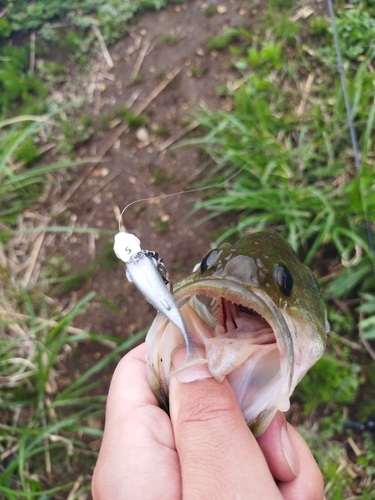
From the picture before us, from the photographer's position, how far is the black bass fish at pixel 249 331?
1427mm

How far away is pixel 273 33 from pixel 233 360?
352cm

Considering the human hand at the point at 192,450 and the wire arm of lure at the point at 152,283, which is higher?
the wire arm of lure at the point at 152,283

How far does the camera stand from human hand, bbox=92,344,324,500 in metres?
1.34

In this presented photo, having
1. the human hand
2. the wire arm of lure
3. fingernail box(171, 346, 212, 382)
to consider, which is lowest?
the human hand

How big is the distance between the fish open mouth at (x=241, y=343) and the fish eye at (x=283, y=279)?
0.49 feet

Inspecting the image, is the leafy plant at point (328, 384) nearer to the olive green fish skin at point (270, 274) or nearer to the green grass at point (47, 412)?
the olive green fish skin at point (270, 274)

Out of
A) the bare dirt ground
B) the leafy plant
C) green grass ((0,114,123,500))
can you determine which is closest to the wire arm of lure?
green grass ((0,114,123,500))

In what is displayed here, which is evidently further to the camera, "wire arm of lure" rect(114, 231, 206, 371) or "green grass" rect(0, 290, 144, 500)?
"green grass" rect(0, 290, 144, 500)

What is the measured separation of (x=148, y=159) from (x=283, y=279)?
9.00 feet

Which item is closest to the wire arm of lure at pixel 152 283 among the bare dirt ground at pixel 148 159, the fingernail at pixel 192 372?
the fingernail at pixel 192 372

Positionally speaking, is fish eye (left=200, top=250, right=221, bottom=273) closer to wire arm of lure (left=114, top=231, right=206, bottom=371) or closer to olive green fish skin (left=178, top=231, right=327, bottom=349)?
olive green fish skin (left=178, top=231, right=327, bottom=349)

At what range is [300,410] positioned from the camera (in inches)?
122

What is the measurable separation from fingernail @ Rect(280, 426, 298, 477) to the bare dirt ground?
6.34 ft

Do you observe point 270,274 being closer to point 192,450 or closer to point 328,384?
point 192,450
